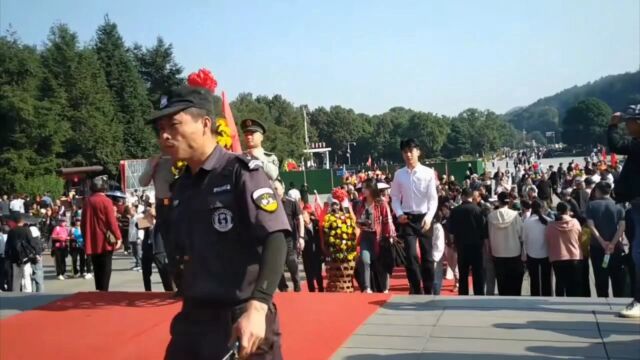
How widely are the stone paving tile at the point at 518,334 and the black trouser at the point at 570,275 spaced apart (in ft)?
11.1

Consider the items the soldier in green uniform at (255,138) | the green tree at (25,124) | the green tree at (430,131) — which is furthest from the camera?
the green tree at (430,131)

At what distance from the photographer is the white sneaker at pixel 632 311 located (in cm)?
543

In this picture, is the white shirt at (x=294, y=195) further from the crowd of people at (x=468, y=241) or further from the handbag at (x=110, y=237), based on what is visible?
the handbag at (x=110, y=237)

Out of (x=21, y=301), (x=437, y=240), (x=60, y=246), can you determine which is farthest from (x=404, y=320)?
(x=60, y=246)

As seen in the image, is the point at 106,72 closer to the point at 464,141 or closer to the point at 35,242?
the point at 35,242

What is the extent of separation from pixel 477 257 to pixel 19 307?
6.16m

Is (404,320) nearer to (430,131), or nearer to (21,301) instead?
(21,301)

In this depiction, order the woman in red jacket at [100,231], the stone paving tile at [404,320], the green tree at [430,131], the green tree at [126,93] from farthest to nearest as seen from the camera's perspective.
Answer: the green tree at [430,131]
the green tree at [126,93]
the woman in red jacket at [100,231]
the stone paving tile at [404,320]

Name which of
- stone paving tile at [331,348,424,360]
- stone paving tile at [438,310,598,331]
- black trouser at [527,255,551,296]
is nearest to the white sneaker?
stone paving tile at [438,310,598,331]

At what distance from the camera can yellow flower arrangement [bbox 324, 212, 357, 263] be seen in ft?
29.2

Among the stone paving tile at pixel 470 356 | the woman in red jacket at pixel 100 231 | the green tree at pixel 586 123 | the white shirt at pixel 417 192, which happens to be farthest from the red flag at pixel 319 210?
the green tree at pixel 586 123

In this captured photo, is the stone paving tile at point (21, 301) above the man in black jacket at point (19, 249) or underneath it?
underneath

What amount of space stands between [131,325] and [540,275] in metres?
5.99

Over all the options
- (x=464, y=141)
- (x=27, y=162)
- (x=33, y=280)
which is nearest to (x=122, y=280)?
(x=33, y=280)
